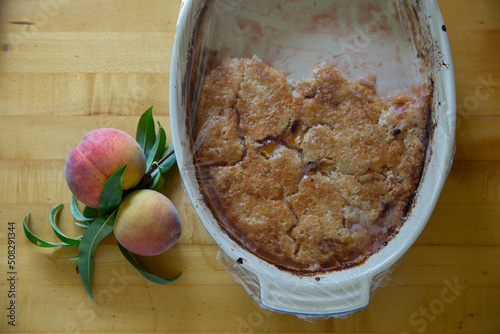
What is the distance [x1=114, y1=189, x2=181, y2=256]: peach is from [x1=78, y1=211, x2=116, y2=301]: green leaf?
0.11 feet

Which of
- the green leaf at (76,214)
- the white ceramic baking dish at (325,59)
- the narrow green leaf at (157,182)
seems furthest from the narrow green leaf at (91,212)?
the white ceramic baking dish at (325,59)

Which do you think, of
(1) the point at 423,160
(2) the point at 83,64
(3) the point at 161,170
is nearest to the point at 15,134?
(2) the point at 83,64

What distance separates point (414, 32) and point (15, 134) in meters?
1.08

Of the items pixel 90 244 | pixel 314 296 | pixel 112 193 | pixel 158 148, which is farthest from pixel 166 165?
pixel 314 296

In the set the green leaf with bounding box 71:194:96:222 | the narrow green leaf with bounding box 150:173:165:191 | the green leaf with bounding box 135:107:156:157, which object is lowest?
the green leaf with bounding box 71:194:96:222

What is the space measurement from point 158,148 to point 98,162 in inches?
6.7

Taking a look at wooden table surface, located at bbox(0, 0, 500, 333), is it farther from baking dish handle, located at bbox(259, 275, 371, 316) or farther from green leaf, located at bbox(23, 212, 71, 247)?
baking dish handle, located at bbox(259, 275, 371, 316)

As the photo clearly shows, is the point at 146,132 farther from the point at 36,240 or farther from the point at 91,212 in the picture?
the point at 36,240

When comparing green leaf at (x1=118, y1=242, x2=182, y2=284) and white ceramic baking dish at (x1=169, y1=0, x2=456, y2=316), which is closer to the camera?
white ceramic baking dish at (x1=169, y1=0, x2=456, y2=316)

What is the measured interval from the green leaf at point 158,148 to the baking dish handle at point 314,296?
41cm

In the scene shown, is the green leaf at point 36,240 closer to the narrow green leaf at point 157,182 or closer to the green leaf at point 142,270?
the green leaf at point 142,270

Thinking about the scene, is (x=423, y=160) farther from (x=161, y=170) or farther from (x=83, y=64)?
(x=83, y=64)

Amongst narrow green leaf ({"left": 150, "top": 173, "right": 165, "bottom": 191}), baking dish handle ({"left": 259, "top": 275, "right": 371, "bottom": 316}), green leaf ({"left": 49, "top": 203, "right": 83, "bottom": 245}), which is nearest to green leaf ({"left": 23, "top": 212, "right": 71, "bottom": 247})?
green leaf ({"left": 49, "top": 203, "right": 83, "bottom": 245})

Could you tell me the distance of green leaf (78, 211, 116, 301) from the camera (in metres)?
0.98
